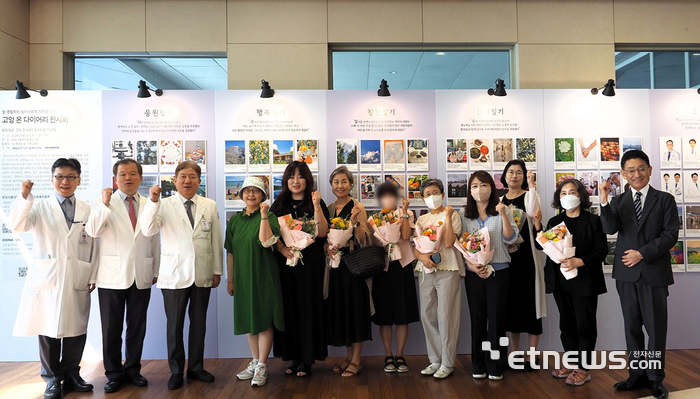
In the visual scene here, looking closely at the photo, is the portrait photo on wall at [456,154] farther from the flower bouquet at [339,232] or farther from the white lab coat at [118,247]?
the white lab coat at [118,247]

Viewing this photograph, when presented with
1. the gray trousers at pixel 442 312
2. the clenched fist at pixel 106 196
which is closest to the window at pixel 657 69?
the gray trousers at pixel 442 312

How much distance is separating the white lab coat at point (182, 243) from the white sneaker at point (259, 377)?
89cm

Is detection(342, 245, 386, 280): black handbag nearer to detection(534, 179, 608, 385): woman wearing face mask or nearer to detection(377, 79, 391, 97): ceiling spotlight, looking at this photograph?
detection(534, 179, 608, 385): woman wearing face mask

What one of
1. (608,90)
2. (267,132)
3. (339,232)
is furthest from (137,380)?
(608,90)

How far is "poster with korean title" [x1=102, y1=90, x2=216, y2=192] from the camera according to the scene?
5.11 meters

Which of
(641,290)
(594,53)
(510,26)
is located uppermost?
(510,26)

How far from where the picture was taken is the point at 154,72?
5742 millimetres

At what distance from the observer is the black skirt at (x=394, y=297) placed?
4.32 meters

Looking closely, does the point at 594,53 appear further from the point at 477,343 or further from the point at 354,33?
the point at 477,343

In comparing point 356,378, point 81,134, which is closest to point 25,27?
point 81,134

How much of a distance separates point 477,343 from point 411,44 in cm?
366

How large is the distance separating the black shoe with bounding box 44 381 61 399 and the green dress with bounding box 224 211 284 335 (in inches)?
61.0

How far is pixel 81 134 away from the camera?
16.8 ft

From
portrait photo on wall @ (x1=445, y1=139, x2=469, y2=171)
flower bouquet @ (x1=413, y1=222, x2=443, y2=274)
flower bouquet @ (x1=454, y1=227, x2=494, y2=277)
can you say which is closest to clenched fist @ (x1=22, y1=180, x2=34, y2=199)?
flower bouquet @ (x1=413, y1=222, x2=443, y2=274)
